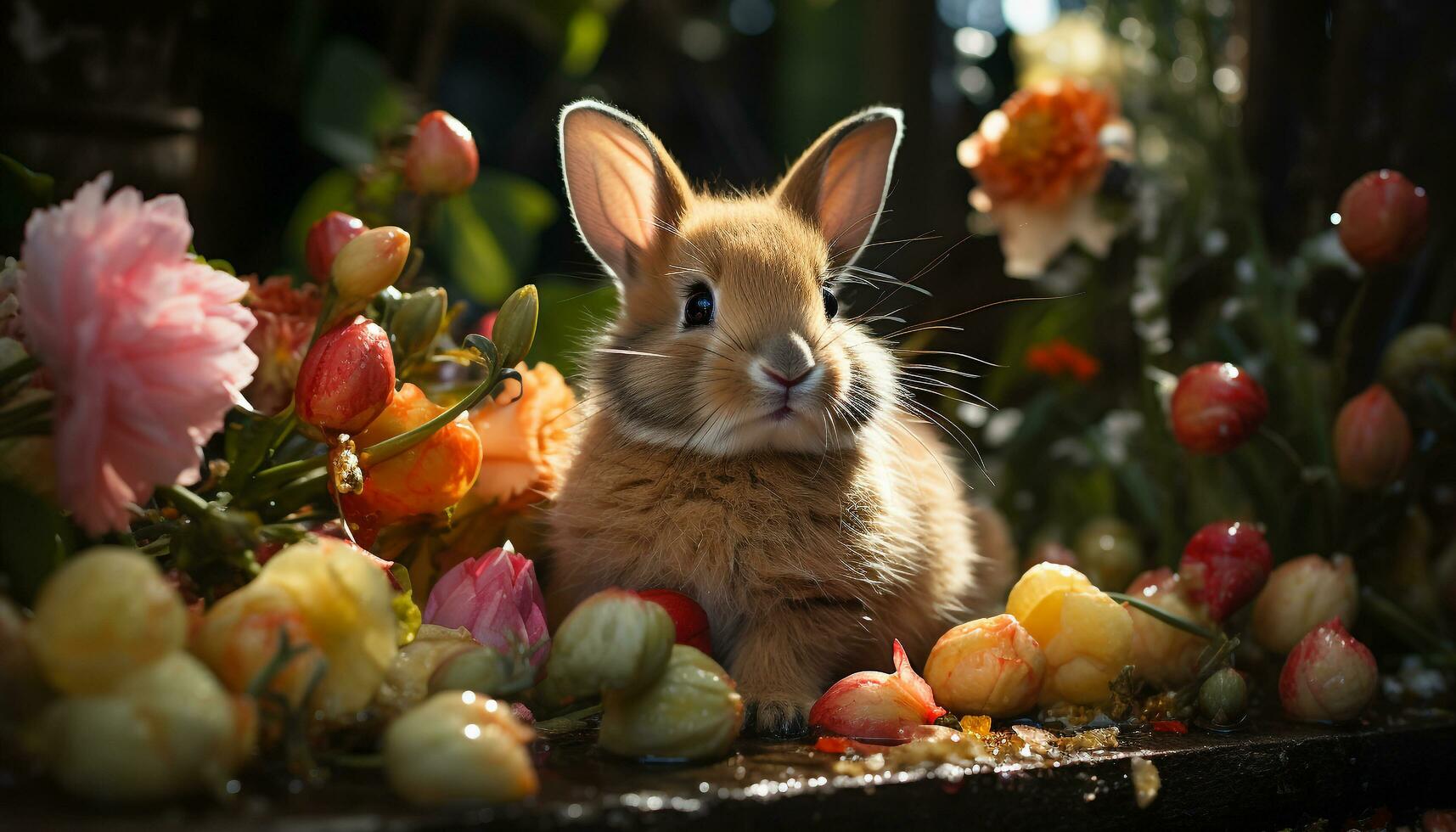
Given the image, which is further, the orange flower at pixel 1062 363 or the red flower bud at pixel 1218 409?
the orange flower at pixel 1062 363

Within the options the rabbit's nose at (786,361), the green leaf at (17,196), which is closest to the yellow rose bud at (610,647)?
the rabbit's nose at (786,361)

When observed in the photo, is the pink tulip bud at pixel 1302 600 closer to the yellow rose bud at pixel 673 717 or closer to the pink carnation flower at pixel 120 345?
the yellow rose bud at pixel 673 717

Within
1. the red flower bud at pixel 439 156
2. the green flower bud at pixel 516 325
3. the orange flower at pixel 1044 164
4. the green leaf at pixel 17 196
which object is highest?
the orange flower at pixel 1044 164

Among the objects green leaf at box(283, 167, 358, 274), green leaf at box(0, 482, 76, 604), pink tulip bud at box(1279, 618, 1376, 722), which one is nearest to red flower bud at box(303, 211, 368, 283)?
green leaf at box(0, 482, 76, 604)

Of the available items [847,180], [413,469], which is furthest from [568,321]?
[413,469]

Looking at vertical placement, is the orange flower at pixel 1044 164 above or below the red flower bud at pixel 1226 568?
above

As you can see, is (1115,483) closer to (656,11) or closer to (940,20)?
(940,20)

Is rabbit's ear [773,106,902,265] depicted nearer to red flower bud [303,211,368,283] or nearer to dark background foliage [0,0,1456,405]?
dark background foliage [0,0,1456,405]
